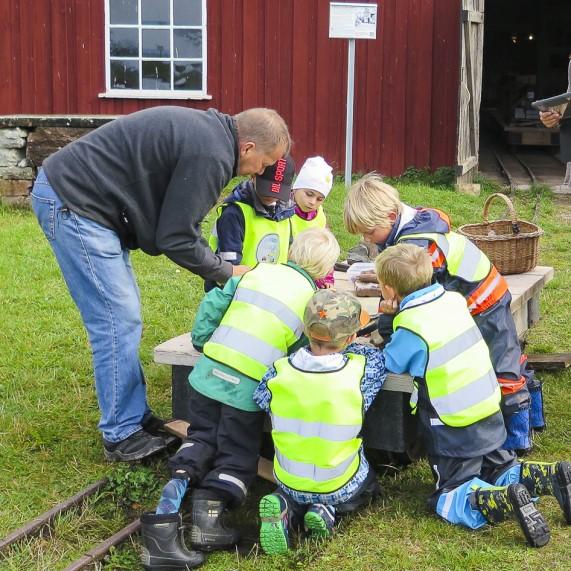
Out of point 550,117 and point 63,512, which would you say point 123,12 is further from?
point 63,512

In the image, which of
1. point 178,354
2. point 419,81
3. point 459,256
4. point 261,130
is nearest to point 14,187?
point 419,81

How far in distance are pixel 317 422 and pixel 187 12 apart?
979cm

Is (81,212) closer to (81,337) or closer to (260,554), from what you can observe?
(260,554)

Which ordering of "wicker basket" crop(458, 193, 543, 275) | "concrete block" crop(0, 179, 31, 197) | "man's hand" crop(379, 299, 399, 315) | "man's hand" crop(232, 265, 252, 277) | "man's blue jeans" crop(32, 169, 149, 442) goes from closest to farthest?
1. "man's hand" crop(379, 299, 399, 315)
2. "man's blue jeans" crop(32, 169, 149, 442)
3. "man's hand" crop(232, 265, 252, 277)
4. "wicker basket" crop(458, 193, 543, 275)
5. "concrete block" crop(0, 179, 31, 197)

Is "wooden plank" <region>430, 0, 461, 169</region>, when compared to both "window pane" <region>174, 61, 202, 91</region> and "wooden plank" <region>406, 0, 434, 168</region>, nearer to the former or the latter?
"wooden plank" <region>406, 0, 434, 168</region>

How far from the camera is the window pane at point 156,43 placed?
500 inches

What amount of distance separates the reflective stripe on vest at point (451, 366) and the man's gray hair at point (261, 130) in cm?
93

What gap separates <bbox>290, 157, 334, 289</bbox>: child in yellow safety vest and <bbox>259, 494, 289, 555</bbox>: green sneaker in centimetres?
157

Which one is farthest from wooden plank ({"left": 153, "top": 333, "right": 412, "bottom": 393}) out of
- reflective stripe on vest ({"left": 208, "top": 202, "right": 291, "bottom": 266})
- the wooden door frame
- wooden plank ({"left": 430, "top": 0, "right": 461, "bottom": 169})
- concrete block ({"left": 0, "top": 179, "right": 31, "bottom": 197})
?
wooden plank ({"left": 430, "top": 0, "right": 461, "bottom": 169})

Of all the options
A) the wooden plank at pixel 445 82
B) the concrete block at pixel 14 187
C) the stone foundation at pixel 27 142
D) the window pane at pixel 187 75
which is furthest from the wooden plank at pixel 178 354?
the window pane at pixel 187 75

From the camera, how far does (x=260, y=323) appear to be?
4047mm

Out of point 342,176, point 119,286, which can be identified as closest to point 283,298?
point 119,286

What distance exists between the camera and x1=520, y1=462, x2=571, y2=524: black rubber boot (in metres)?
3.76

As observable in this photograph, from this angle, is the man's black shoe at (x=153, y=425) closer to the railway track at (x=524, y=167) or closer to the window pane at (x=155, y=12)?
the railway track at (x=524, y=167)
